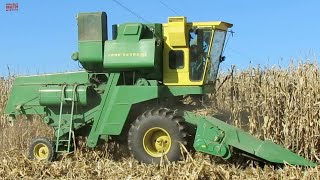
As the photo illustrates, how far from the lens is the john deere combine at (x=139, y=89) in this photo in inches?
301

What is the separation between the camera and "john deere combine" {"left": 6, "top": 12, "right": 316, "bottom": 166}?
7637mm

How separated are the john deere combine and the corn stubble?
0.31 metres

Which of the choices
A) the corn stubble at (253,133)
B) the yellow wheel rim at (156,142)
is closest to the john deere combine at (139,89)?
the yellow wheel rim at (156,142)

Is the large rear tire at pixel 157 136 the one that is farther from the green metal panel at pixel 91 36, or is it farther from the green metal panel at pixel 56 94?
the green metal panel at pixel 91 36

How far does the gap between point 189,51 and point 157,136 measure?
4.87 feet

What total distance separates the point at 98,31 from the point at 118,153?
2.22 meters

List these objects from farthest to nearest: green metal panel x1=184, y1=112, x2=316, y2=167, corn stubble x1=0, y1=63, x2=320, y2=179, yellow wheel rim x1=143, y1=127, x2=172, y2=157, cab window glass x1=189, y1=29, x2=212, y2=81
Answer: cab window glass x1=189, y1=29, x2=212, y2=81 → yellow wheel rim x1=143, y1=127, x2=172, y2=157 → green metal panel x1=184, y1=112, x2=316, y2=167 → corn stubble x1=0, y1=63, x2=320, y2=179

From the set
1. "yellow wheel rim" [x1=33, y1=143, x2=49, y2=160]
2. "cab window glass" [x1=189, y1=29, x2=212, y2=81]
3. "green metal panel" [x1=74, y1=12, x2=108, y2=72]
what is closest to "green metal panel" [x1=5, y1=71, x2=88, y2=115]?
"green metal panel" [x1=74, y1=12, x2=108, y2=72]

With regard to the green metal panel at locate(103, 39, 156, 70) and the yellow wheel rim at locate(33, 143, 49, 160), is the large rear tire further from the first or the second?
the yellow wheel rim at locate(33, 143, 49, 160)

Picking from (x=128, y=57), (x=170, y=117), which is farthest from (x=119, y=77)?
(x=170, y=117)

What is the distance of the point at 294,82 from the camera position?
822 cm

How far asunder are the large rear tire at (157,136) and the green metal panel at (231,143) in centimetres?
31

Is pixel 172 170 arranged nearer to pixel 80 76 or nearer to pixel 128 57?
pixel 128 57

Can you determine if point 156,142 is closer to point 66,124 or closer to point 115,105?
point 115,105
